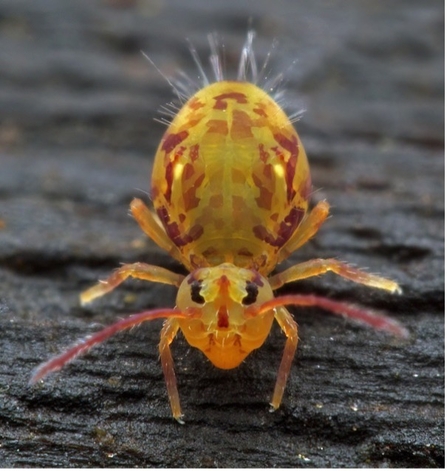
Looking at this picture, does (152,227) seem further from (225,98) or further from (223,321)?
(223,321)

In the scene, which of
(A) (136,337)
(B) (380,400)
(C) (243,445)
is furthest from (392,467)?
(A) (136,337)

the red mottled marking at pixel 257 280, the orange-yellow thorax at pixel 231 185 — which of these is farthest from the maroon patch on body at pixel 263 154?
the red mottled marking at pixel 257 280

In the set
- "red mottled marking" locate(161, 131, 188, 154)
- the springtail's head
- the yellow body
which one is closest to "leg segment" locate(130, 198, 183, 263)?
the yellow body

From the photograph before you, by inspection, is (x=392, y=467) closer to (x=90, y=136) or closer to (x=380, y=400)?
(x=380, y=400)

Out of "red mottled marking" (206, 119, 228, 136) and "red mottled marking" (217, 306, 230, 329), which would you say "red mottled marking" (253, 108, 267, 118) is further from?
"red mottled marking" (217, 306, 230, 329)

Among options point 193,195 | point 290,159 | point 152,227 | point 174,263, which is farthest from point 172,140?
point 174,263

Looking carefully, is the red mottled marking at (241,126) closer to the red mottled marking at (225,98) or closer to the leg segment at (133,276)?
the red mottled marking at (225,98)
